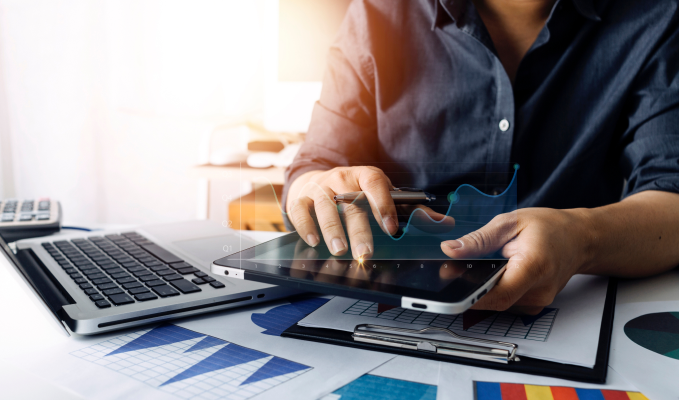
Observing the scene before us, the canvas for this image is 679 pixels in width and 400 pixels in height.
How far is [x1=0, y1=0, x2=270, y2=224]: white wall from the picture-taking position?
1.71 metres

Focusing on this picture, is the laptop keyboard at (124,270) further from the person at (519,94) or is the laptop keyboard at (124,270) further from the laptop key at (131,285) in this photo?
the person at (519,94)

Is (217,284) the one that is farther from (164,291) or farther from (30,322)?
(30,322)

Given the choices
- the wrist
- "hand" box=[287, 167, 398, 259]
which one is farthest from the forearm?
"hand" box=[287, 167, 398, 259]

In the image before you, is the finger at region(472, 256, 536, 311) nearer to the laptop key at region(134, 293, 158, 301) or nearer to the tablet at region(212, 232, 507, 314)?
the tablet at region(212, 232, 507, 314)

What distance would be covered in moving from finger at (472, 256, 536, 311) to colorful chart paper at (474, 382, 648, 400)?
73 mm

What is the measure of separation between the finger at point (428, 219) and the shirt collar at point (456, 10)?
42 centimetres

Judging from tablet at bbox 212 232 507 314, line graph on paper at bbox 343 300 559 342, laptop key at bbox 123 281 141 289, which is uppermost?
tablet at bbox 212 232 507 314

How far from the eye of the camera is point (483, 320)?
37 centimetres

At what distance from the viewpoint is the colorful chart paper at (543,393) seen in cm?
27

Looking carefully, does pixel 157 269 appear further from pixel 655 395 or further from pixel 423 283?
pixel 655 395

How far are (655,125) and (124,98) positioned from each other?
1.92 m

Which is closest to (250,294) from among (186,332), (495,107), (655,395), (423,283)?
(186,332)

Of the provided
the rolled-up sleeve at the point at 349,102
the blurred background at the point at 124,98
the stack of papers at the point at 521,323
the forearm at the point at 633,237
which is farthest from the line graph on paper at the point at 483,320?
the blurred background at the point at 124,98

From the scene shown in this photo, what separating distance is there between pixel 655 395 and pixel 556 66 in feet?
1.74
